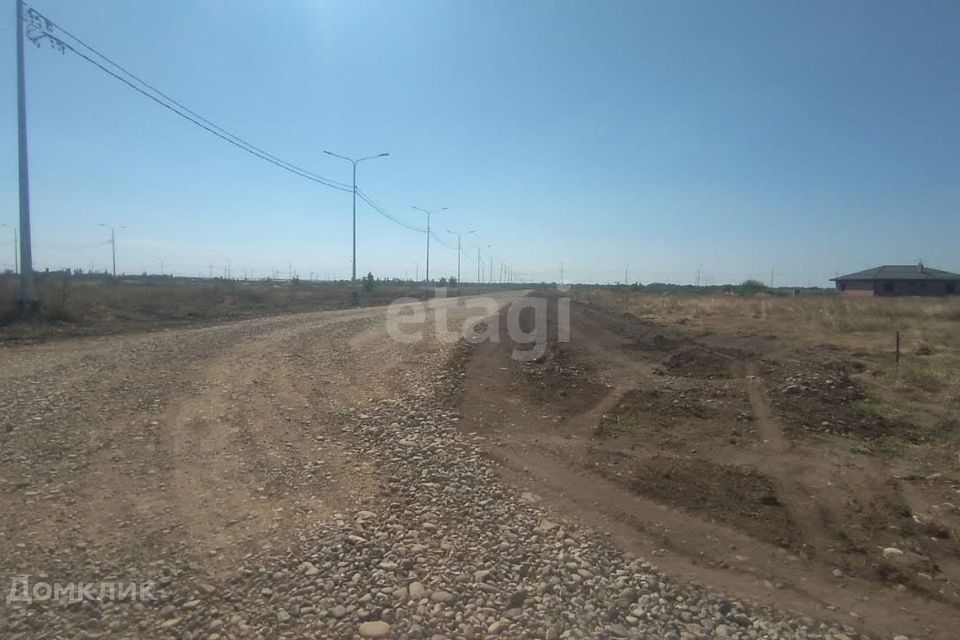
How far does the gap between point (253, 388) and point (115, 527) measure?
15.6 ft

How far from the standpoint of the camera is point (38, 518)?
445 centimetres

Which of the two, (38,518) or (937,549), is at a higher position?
(38,518)

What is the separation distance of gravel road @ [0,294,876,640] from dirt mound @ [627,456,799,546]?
51.6 inches

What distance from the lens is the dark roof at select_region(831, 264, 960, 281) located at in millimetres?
60406

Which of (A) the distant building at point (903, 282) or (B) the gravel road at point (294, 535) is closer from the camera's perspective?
(B) the gravel road at point (294, 535)

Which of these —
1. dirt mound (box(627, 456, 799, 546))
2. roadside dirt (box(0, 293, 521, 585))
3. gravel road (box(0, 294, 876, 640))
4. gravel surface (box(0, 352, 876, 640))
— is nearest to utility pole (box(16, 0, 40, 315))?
roadside dirt (box(0, 293, 521, 585))

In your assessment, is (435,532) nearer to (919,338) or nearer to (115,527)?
(115,527)

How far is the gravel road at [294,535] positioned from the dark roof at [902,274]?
71.4 metres

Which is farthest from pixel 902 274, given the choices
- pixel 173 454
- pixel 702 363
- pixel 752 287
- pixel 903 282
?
pixel 173 454

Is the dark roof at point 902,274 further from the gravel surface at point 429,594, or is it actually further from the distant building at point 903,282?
the gravel surface at point 429,594

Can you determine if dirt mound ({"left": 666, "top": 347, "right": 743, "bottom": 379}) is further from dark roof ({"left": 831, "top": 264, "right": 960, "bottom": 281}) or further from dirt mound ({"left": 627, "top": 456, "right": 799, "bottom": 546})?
dark roof ({"left": 831, "top": 264, "right": 960, "bottom": 281})

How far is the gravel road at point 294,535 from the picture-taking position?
11.2 feet

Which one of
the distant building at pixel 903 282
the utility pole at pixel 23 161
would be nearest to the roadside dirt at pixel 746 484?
the utility pole at pixel 23 161

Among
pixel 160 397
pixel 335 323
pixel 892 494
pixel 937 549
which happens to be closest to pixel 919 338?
pixel 892 494
